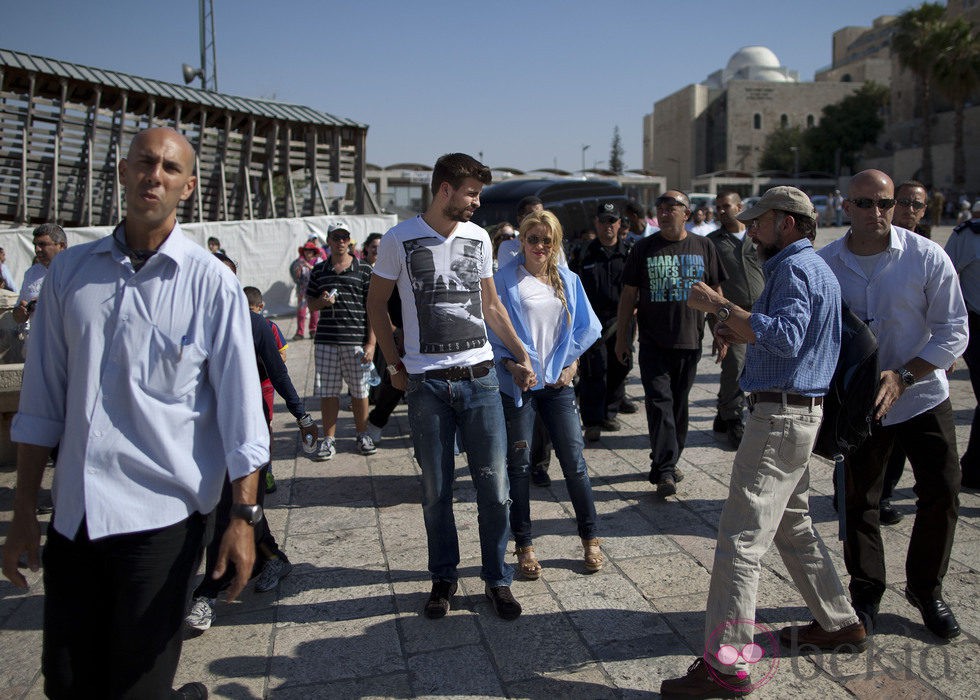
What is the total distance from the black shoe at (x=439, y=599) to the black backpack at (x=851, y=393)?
67.8 inches

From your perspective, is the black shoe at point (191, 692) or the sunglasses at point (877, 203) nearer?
the black shoe at point (191, 692)

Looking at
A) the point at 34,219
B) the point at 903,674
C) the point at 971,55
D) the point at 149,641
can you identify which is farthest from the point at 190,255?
the point at 971,55

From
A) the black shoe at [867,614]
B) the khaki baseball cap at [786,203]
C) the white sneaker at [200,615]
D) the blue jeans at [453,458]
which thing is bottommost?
the white sneaker at [200,615]

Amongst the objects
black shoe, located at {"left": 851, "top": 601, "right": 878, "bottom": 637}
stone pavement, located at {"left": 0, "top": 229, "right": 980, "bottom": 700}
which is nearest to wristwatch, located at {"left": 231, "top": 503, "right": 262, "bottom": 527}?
stone pavement, located at {"left": 0, "top": 229, "right": 980, "bottom": 700}

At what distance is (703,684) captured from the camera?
112 inches

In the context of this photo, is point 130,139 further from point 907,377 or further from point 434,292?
point 907,377

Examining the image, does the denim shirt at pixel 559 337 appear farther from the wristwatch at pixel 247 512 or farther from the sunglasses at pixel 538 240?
the wristwatch at pixel 247 512

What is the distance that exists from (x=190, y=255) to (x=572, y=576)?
8.70 feet

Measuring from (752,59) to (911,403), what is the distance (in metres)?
96.9

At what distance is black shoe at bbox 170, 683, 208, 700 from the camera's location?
8.95 feet

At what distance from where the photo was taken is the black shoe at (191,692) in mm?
2727

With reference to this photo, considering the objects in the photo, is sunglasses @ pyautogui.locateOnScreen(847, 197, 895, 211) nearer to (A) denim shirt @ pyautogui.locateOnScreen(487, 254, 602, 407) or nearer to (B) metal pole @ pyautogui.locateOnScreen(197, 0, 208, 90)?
(A) denim shirt @ pyautogui.locateOnScreen(487, 254, 602, 407)

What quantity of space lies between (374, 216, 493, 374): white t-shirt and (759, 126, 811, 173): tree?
6876cm

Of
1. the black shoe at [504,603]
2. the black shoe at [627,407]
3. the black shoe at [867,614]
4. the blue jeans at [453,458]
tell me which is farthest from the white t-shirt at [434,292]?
the black shoe at [627,407]
